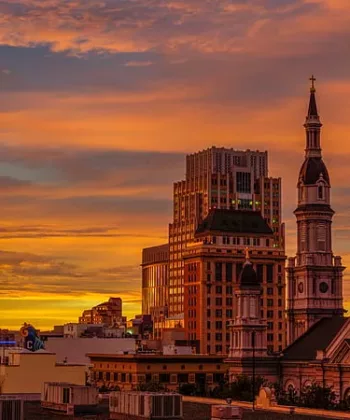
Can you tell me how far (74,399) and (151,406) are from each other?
15.4m

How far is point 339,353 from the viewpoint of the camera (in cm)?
15988

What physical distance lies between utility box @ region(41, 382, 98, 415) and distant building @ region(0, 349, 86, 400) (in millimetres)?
30925

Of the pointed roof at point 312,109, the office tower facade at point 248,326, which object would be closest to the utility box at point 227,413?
the office tower facade at point 248,326

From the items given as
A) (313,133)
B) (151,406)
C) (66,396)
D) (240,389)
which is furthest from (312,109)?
(151,406)

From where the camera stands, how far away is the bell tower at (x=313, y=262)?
18000 cm

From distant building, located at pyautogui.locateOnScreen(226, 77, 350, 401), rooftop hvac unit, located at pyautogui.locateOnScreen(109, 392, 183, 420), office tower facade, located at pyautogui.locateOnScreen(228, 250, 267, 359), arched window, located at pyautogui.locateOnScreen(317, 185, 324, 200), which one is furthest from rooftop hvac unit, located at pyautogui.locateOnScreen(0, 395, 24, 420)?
arched window, located at pyautogui.locateOnScreen(317, 185, 324, 200)

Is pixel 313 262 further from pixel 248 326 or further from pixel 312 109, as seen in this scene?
pixel 312 109

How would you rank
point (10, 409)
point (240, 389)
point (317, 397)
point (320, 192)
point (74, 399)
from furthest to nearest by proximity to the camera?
point (320, 192), point (240, 389), point (317, 397), point (74, 399), point (10, 409)

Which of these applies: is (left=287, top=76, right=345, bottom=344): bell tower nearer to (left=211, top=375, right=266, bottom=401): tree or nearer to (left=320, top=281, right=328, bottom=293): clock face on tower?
(left=320, top=281, right=328, bottom=293): clock face on tower

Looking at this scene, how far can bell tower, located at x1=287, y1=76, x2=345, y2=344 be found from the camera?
591 ft

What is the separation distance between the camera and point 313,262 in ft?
591

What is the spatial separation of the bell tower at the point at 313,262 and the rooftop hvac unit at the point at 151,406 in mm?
85276

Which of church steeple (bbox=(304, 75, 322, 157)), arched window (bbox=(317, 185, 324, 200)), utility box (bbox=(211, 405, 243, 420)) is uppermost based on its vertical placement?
church steeple (bbox=(304, 75, 322, 157))

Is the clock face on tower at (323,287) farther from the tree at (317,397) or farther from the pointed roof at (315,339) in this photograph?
the tree at (317,397)
